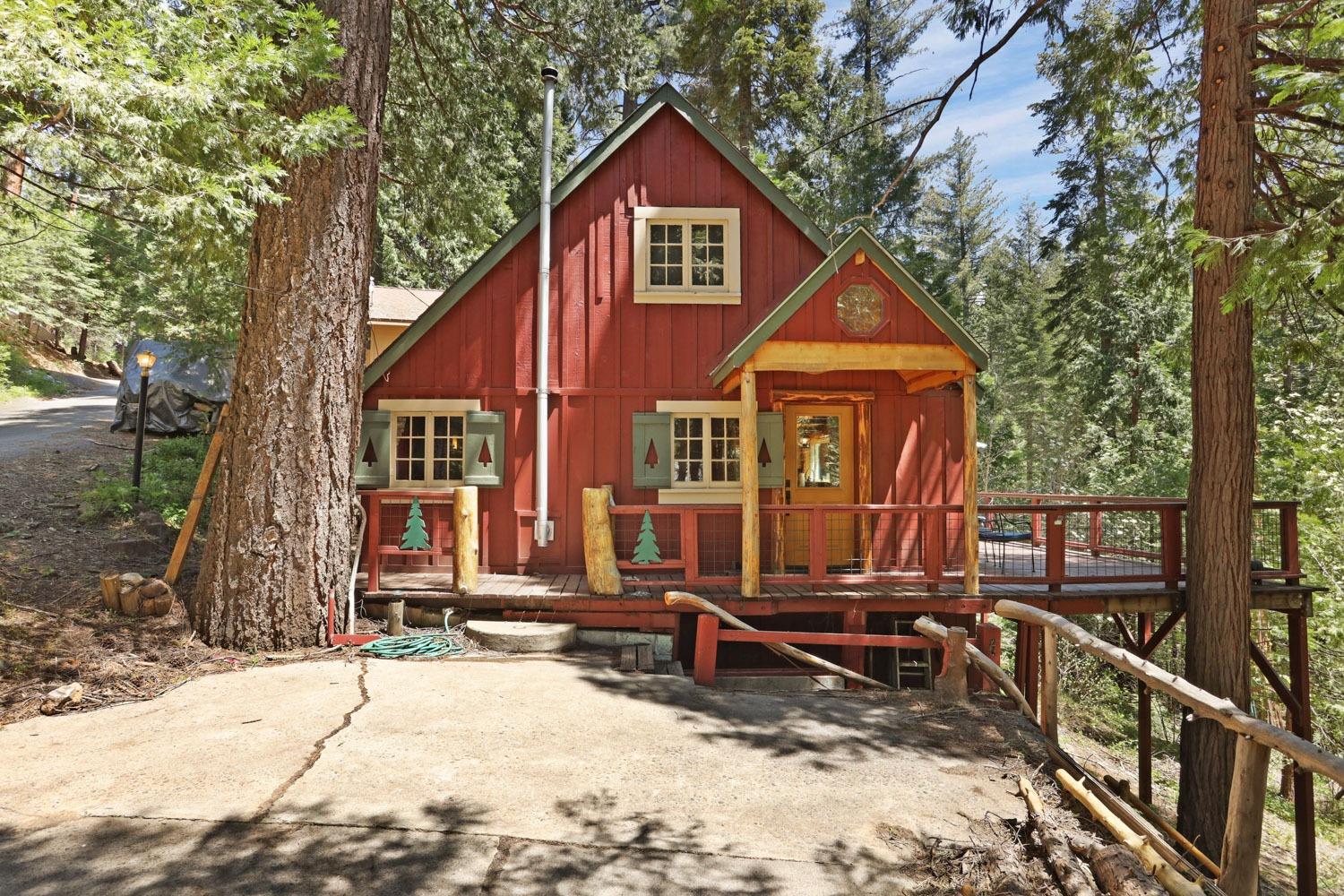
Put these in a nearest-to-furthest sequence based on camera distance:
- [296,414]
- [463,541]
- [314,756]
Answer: [314,756]
[296,414]
[463,541]

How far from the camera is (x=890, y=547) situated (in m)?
8.83

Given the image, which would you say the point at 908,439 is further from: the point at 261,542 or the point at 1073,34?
the point at 261,542

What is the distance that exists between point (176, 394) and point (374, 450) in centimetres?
848

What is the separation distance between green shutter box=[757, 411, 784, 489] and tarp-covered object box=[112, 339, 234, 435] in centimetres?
1094

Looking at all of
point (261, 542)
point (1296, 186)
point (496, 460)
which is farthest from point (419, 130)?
point (1296, 186)

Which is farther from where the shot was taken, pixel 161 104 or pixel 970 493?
pixel 970 493

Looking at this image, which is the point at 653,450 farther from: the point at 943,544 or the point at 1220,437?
the point at 1220,437

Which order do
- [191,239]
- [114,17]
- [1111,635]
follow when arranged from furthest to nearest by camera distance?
[1111,635] → [191,239] → [114,17]

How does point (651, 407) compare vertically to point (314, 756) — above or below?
above

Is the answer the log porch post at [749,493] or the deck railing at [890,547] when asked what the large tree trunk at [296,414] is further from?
the log porch post at [749,493]

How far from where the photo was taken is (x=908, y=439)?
8898 millimetres

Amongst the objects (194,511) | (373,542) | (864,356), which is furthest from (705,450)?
(194,511)

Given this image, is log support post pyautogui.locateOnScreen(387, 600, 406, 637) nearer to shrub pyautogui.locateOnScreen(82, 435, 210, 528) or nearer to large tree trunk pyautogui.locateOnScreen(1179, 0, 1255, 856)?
shrub pyautogui.locateOnScreen(82, 435, 210, 528)

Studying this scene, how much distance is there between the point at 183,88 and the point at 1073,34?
9.61m
